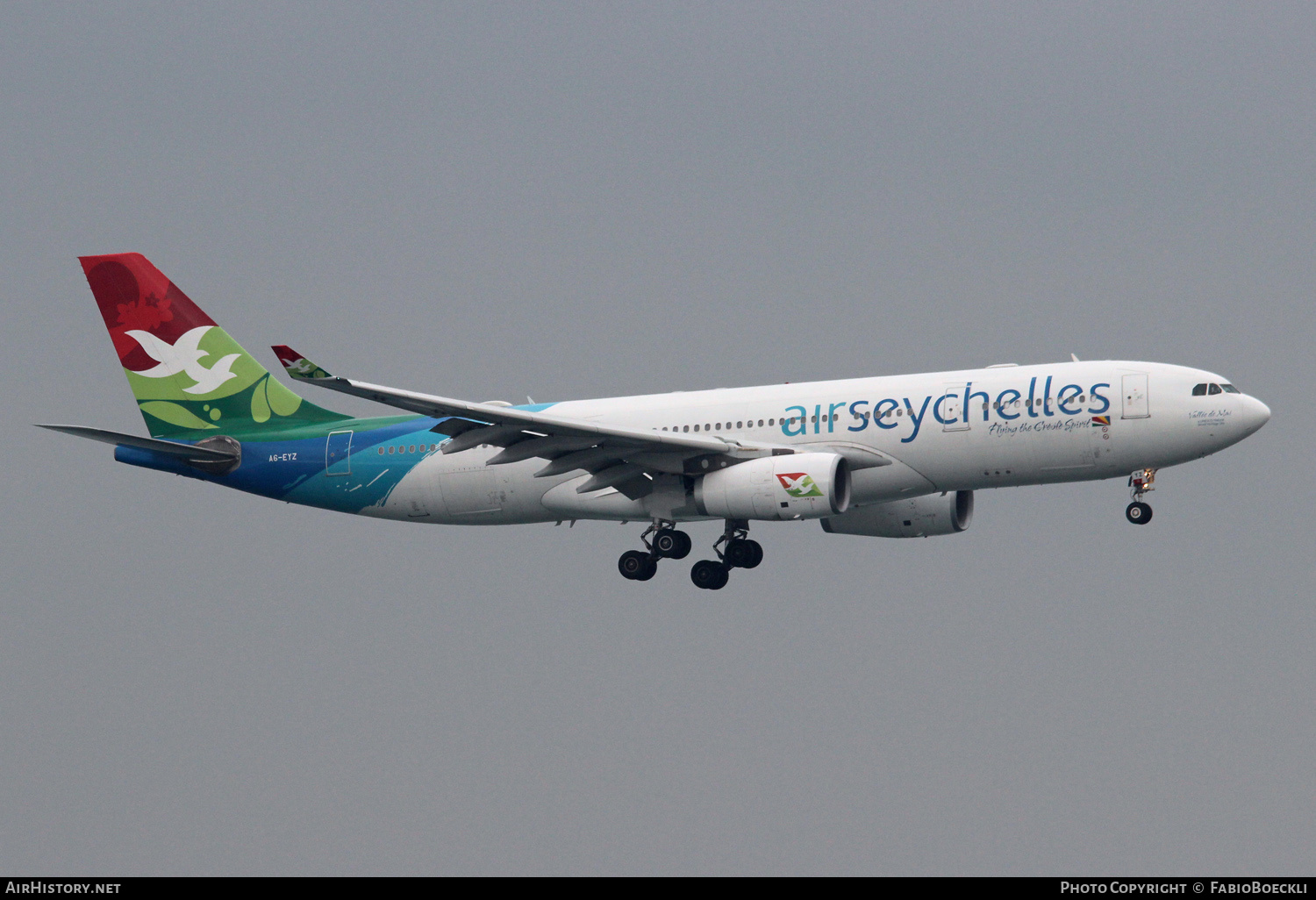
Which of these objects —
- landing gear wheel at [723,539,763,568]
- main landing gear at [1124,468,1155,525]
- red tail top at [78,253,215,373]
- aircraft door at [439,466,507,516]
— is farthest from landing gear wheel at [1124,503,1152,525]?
red tail top at [78,253,215,373]

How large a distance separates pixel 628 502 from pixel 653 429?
6.96ft

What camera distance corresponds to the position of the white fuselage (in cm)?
3766

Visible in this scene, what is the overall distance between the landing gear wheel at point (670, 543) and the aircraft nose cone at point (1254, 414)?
14.8 metres

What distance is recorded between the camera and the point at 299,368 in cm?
Answer: 3381

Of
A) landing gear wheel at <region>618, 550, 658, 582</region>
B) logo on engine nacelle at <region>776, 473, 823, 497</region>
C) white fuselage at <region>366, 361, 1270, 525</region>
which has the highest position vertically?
white fuselage at <region>366, 361, 1270, 525</region>

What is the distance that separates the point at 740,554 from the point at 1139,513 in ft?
36.6

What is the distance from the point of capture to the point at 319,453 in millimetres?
44688

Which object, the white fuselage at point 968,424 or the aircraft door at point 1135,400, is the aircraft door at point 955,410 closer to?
the white fuselage at point 968,424

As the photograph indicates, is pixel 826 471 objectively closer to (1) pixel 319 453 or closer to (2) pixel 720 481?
(2) pixel 720 481

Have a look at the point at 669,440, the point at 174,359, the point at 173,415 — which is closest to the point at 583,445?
the point at 669,440

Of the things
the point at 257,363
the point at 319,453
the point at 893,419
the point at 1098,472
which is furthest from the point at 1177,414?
the point at 257,363

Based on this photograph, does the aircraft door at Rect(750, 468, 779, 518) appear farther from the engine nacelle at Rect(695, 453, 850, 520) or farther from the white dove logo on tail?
the white dove logo on tail

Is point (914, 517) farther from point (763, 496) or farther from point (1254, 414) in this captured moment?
point (1254, 414)

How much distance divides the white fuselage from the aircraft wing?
79 cm
